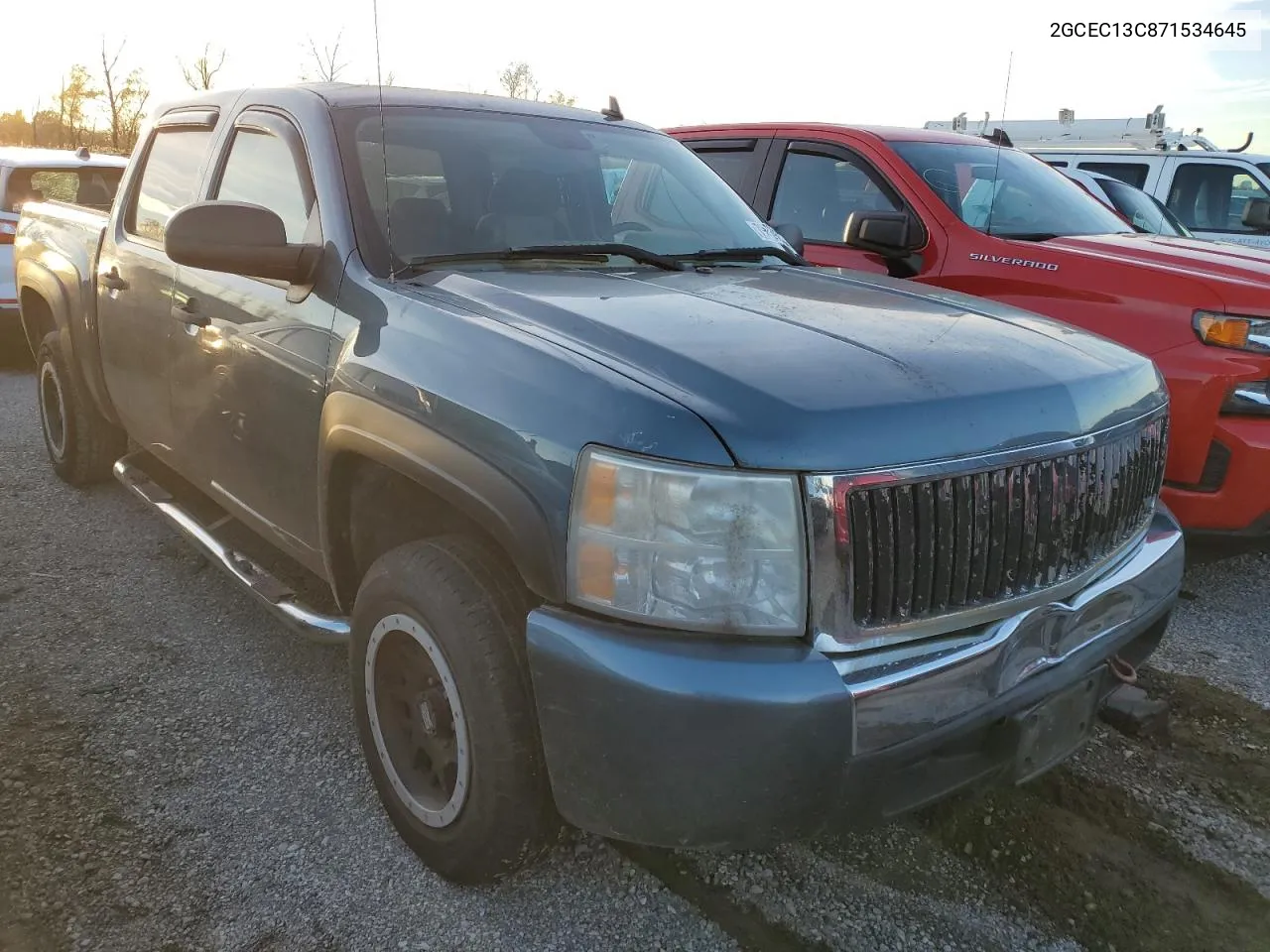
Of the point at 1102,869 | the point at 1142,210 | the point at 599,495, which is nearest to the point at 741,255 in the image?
the point at 599,495

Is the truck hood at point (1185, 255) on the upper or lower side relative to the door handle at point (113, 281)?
upper

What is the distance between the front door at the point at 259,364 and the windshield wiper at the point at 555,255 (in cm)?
30

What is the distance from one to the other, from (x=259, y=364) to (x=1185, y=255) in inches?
148

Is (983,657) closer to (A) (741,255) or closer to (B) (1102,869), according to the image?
(B) (1102,869)

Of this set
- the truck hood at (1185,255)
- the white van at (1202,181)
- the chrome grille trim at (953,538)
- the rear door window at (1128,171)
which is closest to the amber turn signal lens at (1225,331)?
the truck hood at (1185,255)

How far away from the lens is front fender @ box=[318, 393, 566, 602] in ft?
6.21

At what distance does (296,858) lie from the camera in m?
2.45

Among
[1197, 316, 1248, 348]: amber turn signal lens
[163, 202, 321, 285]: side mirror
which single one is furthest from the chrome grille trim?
[1197, 316, 1248, 348]: amber turn signal lens

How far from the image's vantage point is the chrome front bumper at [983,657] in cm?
178

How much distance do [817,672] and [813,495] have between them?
31 centimetres

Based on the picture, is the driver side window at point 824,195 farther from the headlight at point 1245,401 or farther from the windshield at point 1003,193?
the headlight at point 1245,401

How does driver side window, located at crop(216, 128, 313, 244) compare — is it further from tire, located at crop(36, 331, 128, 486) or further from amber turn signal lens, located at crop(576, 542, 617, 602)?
tire, located at crop(36, 331, 128, 486)

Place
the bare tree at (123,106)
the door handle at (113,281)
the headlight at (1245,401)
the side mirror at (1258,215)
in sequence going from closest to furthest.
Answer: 1. the headlight at (1245,401)
2. the door handle at (113,281)
3. the side mirror at (1258,215)
4. the bare tree at (123,106)

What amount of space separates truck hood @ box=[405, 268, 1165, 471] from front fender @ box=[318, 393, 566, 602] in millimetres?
310
